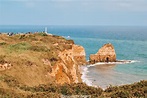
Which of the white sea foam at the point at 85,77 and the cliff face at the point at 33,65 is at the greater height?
the cliff face at the point at 33,65

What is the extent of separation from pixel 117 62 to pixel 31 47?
46.6 meters

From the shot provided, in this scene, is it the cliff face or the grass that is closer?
the grass

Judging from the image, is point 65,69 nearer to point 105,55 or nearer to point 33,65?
point 33,65

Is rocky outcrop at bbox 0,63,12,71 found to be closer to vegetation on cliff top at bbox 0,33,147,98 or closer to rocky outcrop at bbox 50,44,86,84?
vegetation on cliff top at bbox 0,33,147,98

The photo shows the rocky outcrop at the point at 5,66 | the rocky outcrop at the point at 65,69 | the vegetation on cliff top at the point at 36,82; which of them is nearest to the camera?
the vegetation on cliff top at the point at 36,82

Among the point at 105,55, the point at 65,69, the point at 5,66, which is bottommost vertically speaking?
the point at 105,55

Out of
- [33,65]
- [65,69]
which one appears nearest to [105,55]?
[65,69]

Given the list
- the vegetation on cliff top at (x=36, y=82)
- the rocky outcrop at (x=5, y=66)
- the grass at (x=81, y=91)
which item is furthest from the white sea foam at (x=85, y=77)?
the grass at (x=81, y=91)

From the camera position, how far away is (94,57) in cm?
8150

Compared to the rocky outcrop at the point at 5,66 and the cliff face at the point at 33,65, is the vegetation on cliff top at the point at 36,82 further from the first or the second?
the rocky outcrop at the point at 5,66

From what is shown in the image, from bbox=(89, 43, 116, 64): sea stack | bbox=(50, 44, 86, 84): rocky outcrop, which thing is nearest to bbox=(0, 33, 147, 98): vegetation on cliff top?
bbox=(50, 44, 86, 84): rocky outcrop

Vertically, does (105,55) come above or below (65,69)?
below

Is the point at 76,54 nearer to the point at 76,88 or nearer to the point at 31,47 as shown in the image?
the point at 31,47

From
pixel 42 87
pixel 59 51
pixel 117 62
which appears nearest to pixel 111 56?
pixel 117 62
